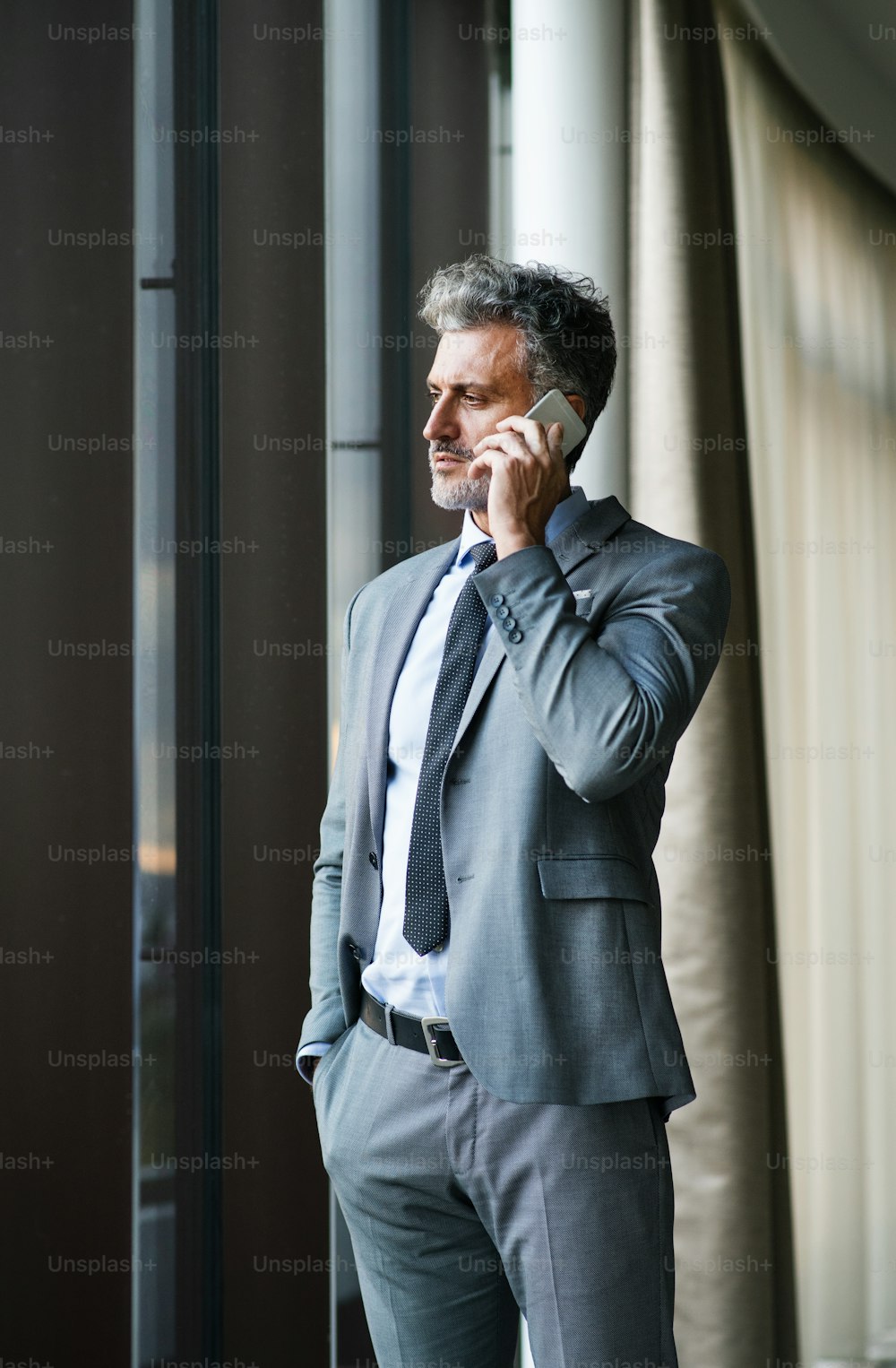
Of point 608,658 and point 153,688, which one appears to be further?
point 153,688

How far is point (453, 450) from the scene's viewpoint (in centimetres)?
156

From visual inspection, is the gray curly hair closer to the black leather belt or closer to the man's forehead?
the man's forehead

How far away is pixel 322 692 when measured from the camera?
2391 millimetres

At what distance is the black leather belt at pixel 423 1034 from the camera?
1.37m

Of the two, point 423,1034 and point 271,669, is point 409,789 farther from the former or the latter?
point 271,669

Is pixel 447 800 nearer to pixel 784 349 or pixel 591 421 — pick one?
pixel 591 421

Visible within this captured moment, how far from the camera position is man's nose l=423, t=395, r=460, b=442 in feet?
5.10

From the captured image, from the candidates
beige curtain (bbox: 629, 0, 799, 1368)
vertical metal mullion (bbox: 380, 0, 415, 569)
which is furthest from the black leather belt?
vertical metal mullion (bbox: 380, 0, 415, 569)

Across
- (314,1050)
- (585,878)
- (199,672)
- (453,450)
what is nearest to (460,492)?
(453,450)

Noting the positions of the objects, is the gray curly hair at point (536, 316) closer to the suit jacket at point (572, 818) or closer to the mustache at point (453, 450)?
the mustache at point (453, 450)

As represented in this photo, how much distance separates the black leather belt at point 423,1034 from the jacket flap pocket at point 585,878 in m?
0.21

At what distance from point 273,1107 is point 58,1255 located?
0.45m

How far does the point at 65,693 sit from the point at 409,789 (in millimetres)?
812

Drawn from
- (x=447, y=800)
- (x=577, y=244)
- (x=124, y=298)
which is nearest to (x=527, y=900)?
(x=447, y=800)
